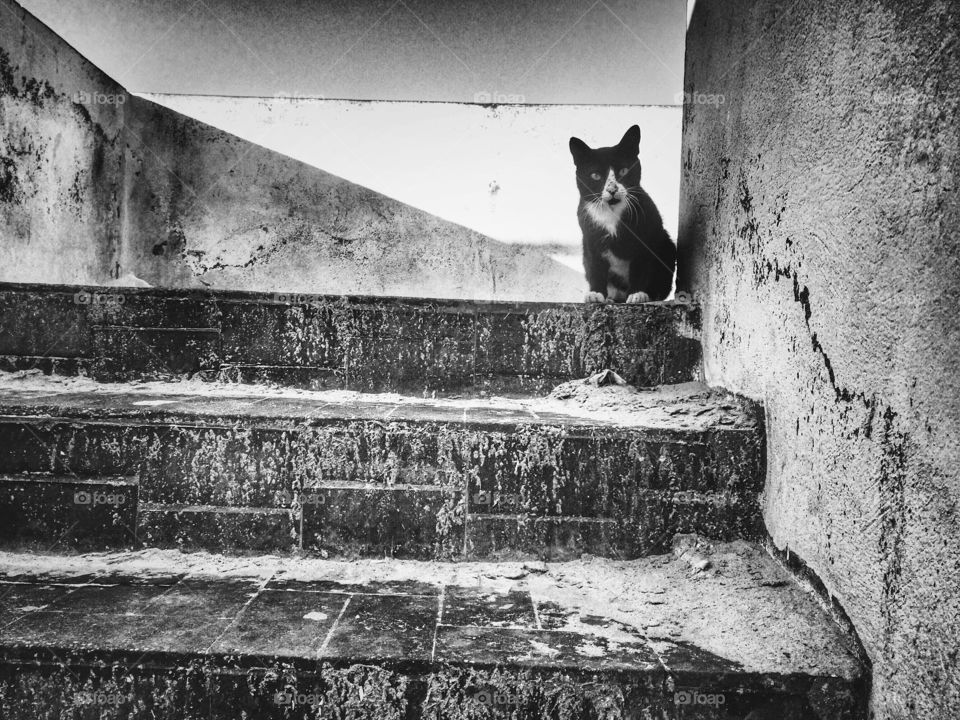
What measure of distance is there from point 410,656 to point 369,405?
1.02 metres

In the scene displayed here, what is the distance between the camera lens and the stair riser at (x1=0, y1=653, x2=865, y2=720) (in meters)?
1.11

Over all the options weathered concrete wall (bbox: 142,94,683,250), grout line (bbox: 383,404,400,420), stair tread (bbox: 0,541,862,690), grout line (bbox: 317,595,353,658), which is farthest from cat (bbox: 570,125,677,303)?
grout line (bbox: 317,595,353,658)

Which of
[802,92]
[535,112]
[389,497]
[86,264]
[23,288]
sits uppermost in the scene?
[535,112]

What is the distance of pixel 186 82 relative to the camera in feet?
14.0

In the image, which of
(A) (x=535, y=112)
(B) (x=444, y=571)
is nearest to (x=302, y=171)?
(A) (x=535, y=112)

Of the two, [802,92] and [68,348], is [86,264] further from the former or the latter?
[802,92]

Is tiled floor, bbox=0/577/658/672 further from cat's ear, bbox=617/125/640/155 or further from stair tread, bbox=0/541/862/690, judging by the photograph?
cat's ear, bbox=617/125/640/155

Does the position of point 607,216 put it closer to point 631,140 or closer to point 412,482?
point 631,140

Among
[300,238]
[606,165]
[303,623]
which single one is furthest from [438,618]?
[300,238]

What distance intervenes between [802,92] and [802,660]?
138cm

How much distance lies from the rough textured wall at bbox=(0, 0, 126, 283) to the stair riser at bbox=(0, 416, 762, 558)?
6.06 ft

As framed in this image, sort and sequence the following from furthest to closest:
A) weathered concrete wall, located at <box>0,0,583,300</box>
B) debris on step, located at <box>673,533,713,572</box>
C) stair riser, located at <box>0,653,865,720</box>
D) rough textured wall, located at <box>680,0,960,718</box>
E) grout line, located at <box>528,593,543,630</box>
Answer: weathered concrete wall, located at <box>0,0,583,300</box> → debris on step, located at <box>673,533,713,572</box> → grout line, located at <box>528,593,543,630</box> → stair riser, located at <box>0,653,865,720</box> → rough textured wall, located at <box>680,0,960,718</box>

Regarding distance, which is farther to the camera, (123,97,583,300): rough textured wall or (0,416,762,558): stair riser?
(123,97,583,300): rough textured wall

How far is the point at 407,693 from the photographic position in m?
1.12
